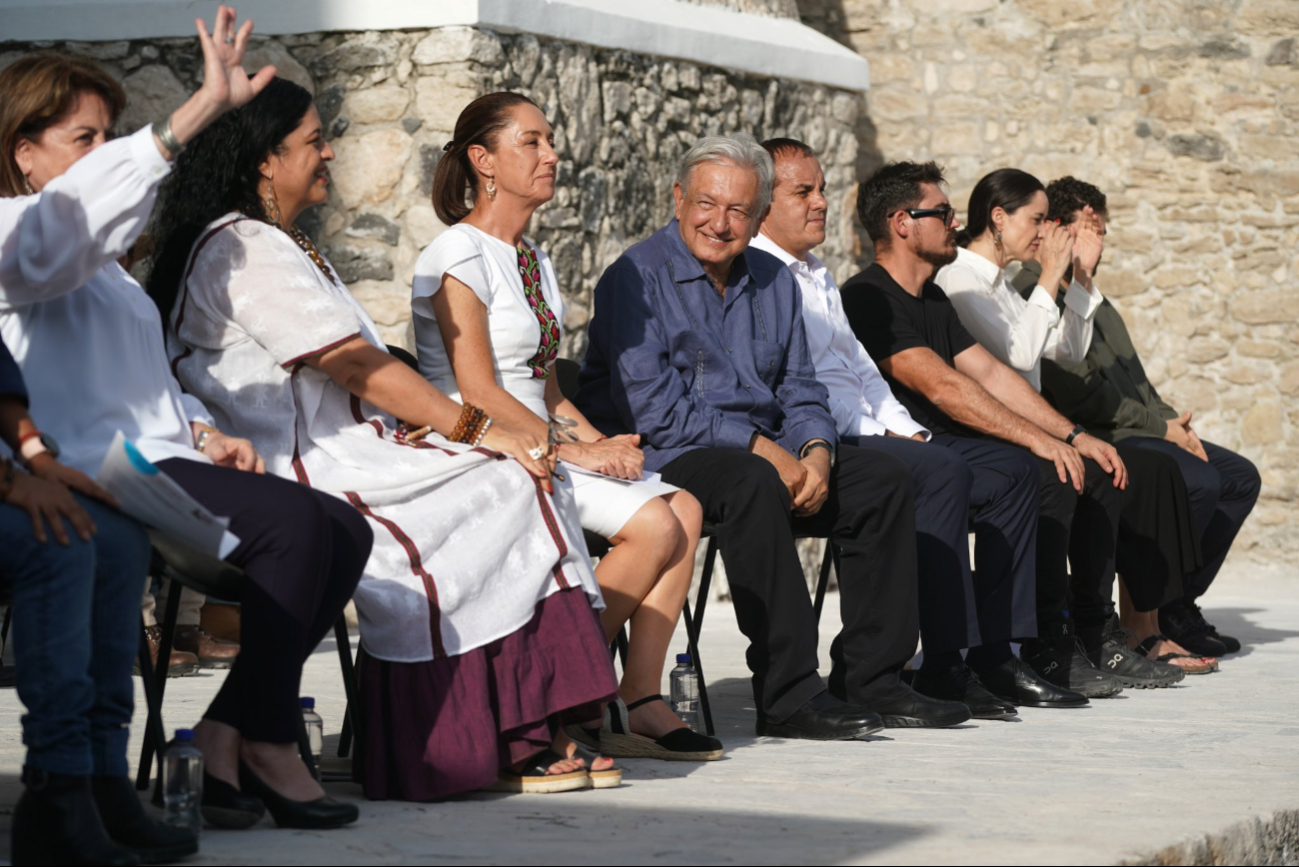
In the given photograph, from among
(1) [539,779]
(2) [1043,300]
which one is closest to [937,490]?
(2) [1043,300]

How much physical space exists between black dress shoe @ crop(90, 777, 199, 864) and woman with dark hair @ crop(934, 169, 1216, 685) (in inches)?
121

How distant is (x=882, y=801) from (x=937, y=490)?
1.46 metres

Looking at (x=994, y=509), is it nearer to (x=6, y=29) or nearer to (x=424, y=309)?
(x=424, y=309)

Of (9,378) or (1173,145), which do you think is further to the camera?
(1173,145)

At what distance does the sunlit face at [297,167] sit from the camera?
3.21 m

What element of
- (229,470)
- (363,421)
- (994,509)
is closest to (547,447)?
(363,421)

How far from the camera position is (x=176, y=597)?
3.05 m

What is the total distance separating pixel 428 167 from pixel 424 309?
2.61 meters

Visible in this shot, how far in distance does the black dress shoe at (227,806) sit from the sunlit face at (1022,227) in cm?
355

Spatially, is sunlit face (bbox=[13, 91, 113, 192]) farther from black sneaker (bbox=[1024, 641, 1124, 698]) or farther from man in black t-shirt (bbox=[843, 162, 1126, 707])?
black sneaker (bbox=[1024, 641, 1124, 698])

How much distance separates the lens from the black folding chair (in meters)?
2.66

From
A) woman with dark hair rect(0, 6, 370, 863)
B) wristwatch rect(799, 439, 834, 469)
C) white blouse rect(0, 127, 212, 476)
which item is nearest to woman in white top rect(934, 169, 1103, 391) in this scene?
wristwatch rect(799, 439, 834, 469)

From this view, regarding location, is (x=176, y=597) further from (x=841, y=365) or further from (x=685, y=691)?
(x=841, y=365)

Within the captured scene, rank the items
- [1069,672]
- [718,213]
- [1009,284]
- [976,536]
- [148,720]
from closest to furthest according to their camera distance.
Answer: [148,720] < [718,213] < [976,536] < [1069,672] < [1009,284]
